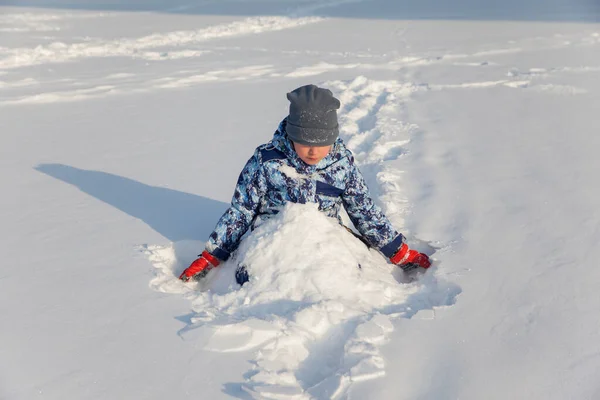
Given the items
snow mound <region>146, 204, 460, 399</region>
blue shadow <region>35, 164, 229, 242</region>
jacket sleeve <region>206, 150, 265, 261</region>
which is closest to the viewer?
snow mound <region>146, 204, 460, 399</region>

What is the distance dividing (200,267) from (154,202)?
3.34ft

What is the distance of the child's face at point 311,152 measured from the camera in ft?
8.00

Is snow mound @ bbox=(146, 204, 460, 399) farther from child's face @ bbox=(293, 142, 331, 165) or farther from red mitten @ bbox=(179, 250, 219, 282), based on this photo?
child's face @ bbox=(293, 142, 331, 165)

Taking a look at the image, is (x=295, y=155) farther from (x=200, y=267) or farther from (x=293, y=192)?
(x=200, y=267)

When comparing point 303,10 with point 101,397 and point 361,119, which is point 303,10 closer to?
point 361,119

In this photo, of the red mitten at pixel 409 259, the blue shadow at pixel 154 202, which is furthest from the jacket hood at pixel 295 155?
the blue shadow at pixel 154 202

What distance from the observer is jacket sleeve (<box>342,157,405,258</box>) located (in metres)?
2.68

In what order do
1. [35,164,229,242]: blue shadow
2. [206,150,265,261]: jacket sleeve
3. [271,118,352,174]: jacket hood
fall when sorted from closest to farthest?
[271,118,352,174]: jacket hood → [206,150,265,261]: jacket sleeve → [35,164,229,242]: blue shadow

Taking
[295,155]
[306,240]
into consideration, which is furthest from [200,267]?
[295,155]

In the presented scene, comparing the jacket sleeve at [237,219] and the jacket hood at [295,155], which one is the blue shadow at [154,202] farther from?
the jacket hood at [295,155]

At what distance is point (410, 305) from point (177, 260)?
1.11 m

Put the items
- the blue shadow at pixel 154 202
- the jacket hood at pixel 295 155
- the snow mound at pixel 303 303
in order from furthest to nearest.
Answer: the blue shadow at pixel 154 202, the jacket hood at pixel 295 155, the snow mound at pixel 303 303

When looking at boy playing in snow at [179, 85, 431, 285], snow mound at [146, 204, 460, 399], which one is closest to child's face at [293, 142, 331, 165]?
boy playing in snow at [179, 85, 431, 285]

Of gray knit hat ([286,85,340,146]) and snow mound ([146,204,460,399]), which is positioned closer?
snow mound ([146,204,460,399])
